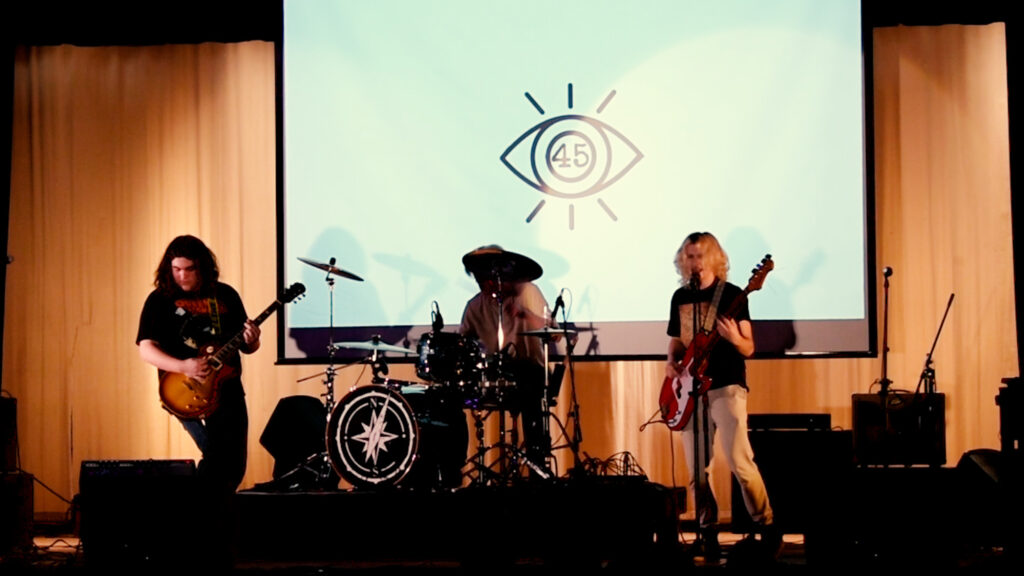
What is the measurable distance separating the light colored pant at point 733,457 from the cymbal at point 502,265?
1215mm

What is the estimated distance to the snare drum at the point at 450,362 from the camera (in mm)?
6238

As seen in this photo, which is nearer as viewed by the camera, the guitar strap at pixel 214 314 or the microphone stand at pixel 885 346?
the guitar strap at pixel 214 314

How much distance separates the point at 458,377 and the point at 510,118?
6.87 ft

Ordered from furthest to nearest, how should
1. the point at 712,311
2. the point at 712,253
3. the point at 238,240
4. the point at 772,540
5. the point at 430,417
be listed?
the point at 238,240 → the point at 430,417 → the point at 712,253 → the point at 712,311 → the point at 772,540

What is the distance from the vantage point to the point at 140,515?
5316 mm

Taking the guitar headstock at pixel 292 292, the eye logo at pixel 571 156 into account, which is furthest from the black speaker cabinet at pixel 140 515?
the eye logo at pixel 571 156

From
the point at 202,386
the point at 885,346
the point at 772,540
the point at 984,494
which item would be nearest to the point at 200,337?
the point at 202,386

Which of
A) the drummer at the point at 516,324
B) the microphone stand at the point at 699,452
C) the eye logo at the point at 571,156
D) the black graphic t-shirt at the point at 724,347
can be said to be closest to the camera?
the microphone stand at the point at 699,452

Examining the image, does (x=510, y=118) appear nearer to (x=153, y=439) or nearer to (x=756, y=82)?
(x=756, y=82)

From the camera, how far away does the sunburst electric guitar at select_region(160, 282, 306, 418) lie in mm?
5895

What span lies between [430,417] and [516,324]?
916mm

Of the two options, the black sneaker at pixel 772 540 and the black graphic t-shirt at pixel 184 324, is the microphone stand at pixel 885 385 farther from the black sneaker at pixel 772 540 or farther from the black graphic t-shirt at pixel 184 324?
the black graphic t-shirt at pixel 184 324

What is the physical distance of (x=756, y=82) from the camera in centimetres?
745

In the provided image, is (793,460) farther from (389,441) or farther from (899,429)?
(389,441)
